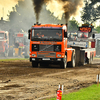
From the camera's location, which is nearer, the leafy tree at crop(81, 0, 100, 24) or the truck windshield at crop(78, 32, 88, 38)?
the truck windshield at crop(78, 32, 88, 38)

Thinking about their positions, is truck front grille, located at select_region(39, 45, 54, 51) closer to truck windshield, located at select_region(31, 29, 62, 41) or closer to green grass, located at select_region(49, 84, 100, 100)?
truck windshield, located at select_region(31, 29, 62, 41)

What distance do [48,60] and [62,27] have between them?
8.29ft

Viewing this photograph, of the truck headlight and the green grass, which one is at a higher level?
the truck headlight

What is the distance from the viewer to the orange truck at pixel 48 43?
22.3 metres

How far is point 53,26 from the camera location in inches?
901

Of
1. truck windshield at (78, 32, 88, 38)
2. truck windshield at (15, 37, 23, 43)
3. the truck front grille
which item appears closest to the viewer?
the truck front grille

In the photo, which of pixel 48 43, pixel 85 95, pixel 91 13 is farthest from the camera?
pixel 91 13

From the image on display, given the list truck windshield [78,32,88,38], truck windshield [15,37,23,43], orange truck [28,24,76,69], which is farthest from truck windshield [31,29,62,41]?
truck windshield [15,37,23,43]

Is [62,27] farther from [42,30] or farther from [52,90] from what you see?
[52,90]

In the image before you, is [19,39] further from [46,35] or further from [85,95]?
[85,95]

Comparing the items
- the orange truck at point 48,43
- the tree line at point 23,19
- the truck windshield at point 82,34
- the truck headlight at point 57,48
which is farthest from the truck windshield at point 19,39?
the truck headlight at point 57,48

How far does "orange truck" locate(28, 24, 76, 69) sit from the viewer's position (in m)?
22.3

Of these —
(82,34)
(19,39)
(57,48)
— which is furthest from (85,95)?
(19,39)

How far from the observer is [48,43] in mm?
22344
